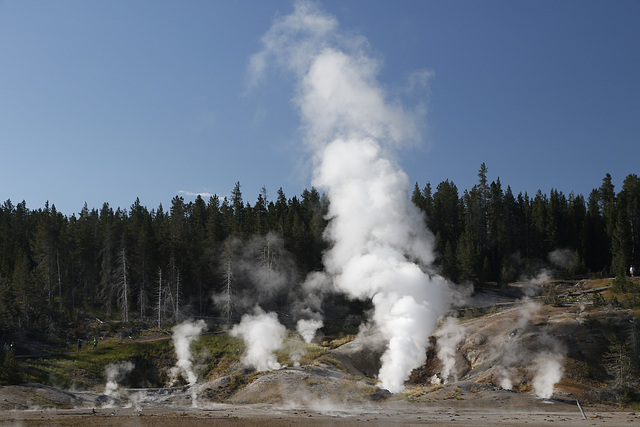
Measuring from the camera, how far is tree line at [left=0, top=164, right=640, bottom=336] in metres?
74.6

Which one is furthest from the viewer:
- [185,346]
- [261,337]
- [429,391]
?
[185,346]

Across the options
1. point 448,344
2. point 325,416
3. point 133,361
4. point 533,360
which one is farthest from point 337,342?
point 325,416

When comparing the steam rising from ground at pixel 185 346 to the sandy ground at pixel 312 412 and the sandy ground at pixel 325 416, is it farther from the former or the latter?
the sandy ground at pixel 325 416

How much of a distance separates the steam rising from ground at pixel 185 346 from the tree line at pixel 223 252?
407 cm

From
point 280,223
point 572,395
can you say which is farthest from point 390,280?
point 280,223

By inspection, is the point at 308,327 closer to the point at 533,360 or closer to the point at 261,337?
the point at 261,337

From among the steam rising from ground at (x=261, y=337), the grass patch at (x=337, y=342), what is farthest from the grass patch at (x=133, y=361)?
the grass patch at (x=337, y=342)

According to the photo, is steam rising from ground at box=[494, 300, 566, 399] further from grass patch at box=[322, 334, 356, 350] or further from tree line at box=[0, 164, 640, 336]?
tree line at box=[0, 164, 640, 336]

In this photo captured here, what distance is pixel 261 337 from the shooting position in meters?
61.0

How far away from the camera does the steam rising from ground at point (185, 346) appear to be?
187 ft

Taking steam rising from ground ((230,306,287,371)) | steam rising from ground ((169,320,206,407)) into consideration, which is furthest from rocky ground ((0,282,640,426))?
steam rising from ground ((169,320,206,407))

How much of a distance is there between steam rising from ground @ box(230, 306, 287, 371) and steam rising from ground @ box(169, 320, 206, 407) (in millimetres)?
4872

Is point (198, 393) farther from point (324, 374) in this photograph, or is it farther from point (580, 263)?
point (580, 263)

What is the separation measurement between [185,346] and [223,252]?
69.9ft
